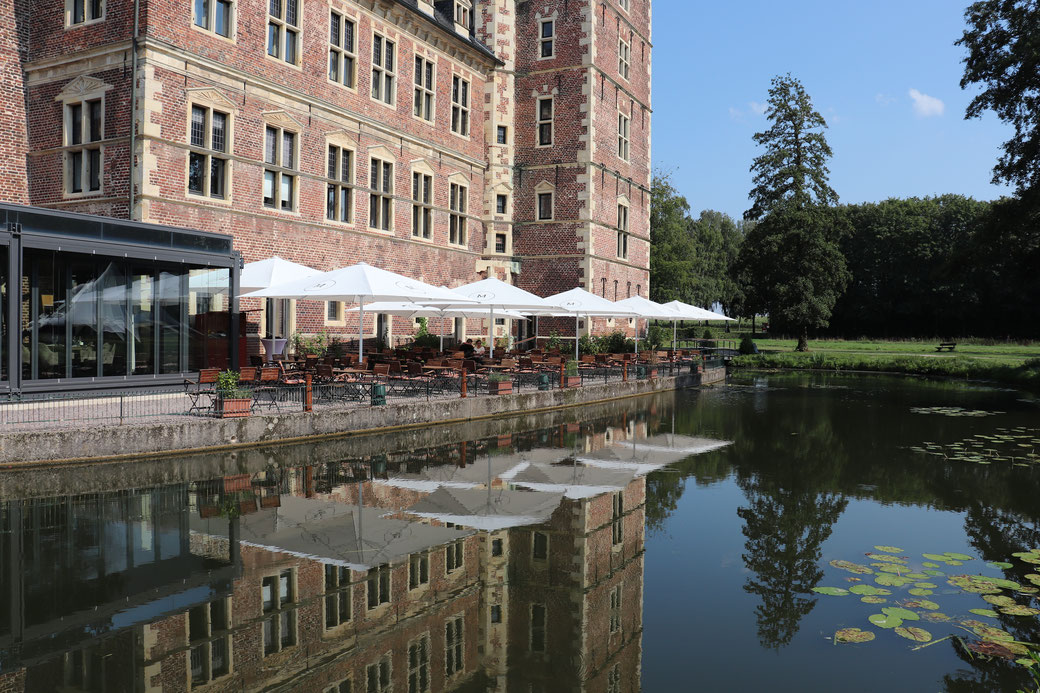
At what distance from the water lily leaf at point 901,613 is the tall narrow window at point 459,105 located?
2709 centimetres

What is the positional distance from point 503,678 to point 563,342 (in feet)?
97.0

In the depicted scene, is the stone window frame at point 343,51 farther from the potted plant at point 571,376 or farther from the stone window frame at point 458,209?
the potted plant at point 571,376

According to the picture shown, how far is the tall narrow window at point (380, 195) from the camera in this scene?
2620 cm

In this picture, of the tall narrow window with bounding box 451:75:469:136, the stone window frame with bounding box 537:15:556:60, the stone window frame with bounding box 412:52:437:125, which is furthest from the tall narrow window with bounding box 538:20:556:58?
the stone window frame with bounding box 412:52:437:125

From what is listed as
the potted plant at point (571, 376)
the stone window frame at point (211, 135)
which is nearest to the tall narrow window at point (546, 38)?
the potted plant at point (571, 376)

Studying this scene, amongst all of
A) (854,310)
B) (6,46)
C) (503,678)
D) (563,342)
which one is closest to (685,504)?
(503,678)

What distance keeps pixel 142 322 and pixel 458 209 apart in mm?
16895

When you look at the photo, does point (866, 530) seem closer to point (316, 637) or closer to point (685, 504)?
point (685, 504)

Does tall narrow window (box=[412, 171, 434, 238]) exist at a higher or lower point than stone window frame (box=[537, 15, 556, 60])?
lower

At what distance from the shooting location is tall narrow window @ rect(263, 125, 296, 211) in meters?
22.0

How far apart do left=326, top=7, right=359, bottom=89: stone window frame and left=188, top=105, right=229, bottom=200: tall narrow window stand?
15.5ft

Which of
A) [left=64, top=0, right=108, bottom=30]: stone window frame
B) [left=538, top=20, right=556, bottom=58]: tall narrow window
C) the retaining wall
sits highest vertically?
[left=538, top=20, right=556, bottom=58]: tall narrow window

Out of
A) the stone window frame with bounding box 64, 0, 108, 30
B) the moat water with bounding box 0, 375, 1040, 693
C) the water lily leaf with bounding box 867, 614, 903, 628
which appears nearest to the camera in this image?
the moat water with bounding box 0, 375, 1040, 693

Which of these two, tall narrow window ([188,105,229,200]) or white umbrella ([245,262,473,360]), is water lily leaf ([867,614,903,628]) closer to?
white umbrella ([245,262,473,360])
